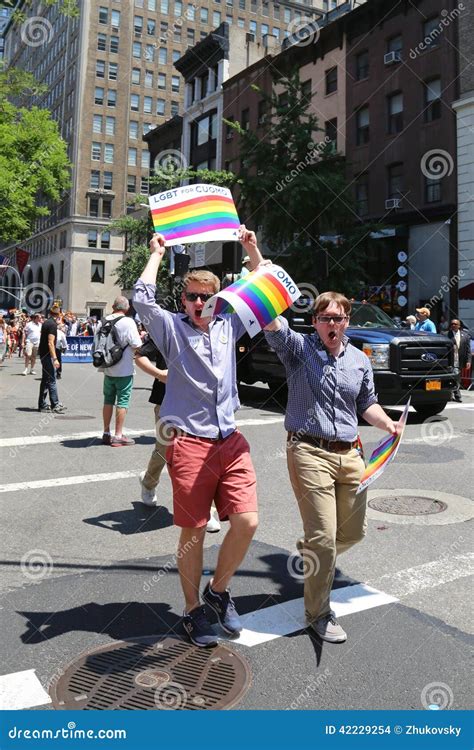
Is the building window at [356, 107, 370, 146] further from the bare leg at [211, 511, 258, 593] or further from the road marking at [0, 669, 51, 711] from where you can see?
the road marking at [0, 669, 51, 711]

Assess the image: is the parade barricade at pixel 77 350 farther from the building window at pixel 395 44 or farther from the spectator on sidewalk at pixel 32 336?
the building window at pixel 395 44

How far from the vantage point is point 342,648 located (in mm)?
3602

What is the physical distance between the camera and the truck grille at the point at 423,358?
12.1 metres

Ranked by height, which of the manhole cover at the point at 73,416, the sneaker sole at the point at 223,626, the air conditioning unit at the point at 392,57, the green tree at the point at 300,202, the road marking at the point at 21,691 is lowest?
the road marking at the point at 21,691

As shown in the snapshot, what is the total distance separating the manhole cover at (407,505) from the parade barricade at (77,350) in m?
26.3

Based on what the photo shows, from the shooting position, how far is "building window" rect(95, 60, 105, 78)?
83.1 m

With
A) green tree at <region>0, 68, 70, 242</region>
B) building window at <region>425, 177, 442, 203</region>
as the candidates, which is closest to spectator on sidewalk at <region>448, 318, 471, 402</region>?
building window at <region>425, 177, 442, 203</region>

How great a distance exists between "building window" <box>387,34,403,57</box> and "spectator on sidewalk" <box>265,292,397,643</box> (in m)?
31.7

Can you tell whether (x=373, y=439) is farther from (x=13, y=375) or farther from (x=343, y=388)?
(x=13, y=375)

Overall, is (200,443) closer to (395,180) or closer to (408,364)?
(408,364)

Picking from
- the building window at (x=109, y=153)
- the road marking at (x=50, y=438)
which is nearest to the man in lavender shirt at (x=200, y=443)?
the road marking at (x=50, y=438)

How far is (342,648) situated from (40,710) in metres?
1.53

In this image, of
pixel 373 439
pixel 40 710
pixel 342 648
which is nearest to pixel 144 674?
pixel 40 710

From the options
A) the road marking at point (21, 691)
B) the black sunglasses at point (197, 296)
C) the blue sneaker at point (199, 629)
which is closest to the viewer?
the road marking at point (21, 691)
